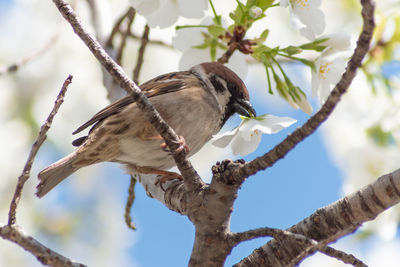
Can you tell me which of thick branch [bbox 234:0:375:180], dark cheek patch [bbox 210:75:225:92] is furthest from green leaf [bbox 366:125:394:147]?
thick branch [bbox 234:0:375:180]

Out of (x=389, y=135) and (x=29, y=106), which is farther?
(x=29, y=106)

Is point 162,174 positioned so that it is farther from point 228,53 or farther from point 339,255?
point 339,255

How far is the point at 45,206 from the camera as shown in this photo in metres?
3.85

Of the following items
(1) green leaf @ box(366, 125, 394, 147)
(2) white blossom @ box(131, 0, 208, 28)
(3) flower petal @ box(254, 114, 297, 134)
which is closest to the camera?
(3) flower petal @ box(254, 114, 297, 134)

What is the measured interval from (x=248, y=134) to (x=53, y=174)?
108 centimetres

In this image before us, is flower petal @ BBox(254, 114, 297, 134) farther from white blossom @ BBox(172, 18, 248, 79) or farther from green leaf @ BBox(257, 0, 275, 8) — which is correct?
white blossom @ BBox(172, 18, 248, 79)

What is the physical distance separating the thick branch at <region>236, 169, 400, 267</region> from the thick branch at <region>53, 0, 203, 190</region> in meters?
0.33

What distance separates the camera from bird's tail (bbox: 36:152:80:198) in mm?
2408

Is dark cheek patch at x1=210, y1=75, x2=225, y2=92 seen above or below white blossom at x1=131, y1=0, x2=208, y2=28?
above

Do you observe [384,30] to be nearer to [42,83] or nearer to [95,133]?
[95,133]

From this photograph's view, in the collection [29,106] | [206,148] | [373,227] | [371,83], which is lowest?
[373,227]

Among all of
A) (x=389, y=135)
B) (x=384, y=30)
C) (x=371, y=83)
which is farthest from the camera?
(x=389, y=135)

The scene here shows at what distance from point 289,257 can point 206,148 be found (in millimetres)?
2454

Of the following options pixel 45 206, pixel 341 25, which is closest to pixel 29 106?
pixel 45 206
